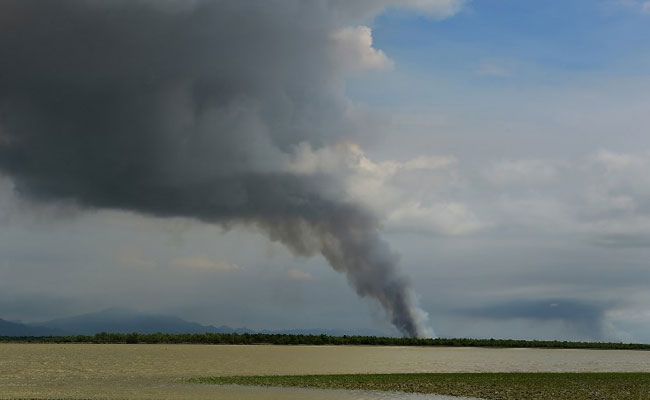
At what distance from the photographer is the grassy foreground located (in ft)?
203

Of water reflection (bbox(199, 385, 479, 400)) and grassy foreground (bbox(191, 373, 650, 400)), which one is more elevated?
grassy foreground (bbox(191, 373, 650, 400))

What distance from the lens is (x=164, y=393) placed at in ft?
200

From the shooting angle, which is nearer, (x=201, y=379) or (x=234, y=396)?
(x=234, y=396)

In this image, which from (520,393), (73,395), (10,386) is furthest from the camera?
(10,386)

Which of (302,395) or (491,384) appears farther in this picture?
(491,384)

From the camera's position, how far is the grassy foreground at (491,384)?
61.8m

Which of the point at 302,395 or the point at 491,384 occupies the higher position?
the point at 491,384

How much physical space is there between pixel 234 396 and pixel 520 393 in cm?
2701

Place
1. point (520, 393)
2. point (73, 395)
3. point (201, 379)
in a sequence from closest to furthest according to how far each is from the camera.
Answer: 1. point (73, 395)
2. point (520, 393)
3. point (201, 379)

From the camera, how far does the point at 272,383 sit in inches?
2904

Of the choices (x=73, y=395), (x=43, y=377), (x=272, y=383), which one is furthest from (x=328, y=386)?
(x=43, y=377)

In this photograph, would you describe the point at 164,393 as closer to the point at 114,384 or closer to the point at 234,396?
the point at 234,396

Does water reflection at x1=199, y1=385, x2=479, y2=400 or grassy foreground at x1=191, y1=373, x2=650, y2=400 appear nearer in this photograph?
water reflection at x1=199, y1=385, x2=479, y2=400

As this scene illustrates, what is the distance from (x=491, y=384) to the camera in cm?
7294
